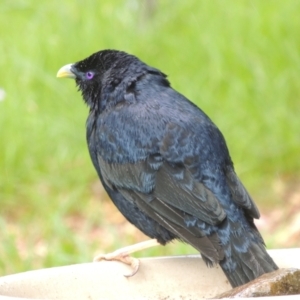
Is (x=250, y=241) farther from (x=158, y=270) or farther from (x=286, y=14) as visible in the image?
(x=286, y=14)

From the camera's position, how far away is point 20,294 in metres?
2.82

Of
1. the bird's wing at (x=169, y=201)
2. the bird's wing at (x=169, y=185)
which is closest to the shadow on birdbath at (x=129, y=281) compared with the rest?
the bird's wing at (x=169, y=201)

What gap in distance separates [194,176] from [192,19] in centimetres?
556

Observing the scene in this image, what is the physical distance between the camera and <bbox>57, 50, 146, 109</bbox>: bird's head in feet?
14.0

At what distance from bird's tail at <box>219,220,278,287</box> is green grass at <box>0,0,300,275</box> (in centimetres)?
220

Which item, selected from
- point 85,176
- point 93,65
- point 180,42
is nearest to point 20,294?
point 93,65

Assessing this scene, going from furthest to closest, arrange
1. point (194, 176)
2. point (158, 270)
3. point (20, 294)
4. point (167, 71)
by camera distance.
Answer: point (167, 71), point (194, 176), point (158, 270), point (20, 294)

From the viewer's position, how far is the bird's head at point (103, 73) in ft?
14.0

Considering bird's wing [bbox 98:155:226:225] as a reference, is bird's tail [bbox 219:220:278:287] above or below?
below

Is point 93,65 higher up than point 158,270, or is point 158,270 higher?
point 93,65

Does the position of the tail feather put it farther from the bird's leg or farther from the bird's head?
the bird's head

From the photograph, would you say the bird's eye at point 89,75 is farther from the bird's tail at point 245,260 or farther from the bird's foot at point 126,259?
the bird's tail at point 245,260

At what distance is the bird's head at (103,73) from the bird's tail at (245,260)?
1.17 m

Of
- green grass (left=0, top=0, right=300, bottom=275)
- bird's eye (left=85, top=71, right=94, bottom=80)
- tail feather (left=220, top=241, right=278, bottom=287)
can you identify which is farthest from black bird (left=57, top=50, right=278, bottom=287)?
green grass (left=0, top=0, right=300, bottom=275)
